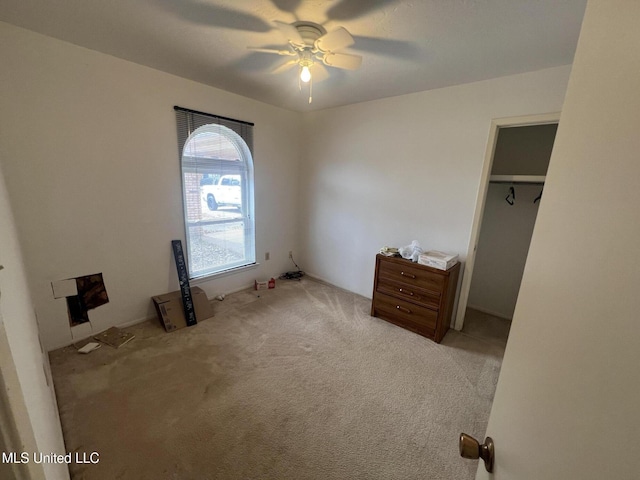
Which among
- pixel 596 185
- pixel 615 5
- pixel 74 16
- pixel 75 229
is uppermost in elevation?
pixel 74 16

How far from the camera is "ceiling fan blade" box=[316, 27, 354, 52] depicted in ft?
4.79

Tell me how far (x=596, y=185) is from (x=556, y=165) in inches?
3.9

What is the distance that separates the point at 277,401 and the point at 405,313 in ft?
5.21

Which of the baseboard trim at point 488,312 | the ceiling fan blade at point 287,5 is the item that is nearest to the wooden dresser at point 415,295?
the baseboard trim at point 488,312

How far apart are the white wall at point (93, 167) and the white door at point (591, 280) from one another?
305 cm

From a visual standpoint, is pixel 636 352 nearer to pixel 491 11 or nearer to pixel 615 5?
pixel 615 5

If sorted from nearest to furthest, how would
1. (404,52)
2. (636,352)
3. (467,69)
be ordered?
1. (636,352)
2. (404,52)
3. (467,69)

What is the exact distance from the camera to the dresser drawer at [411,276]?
2457 millimetres

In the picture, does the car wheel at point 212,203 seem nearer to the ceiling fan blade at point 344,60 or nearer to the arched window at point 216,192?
the arched window at point 216,192

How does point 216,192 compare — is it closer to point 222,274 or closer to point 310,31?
point 222,274

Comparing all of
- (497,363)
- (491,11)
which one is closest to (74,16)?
(491,11)

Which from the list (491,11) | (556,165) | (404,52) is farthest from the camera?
(404,52)

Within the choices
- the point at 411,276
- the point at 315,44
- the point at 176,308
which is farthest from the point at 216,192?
the point at 411,276

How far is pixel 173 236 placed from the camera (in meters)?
2.81
